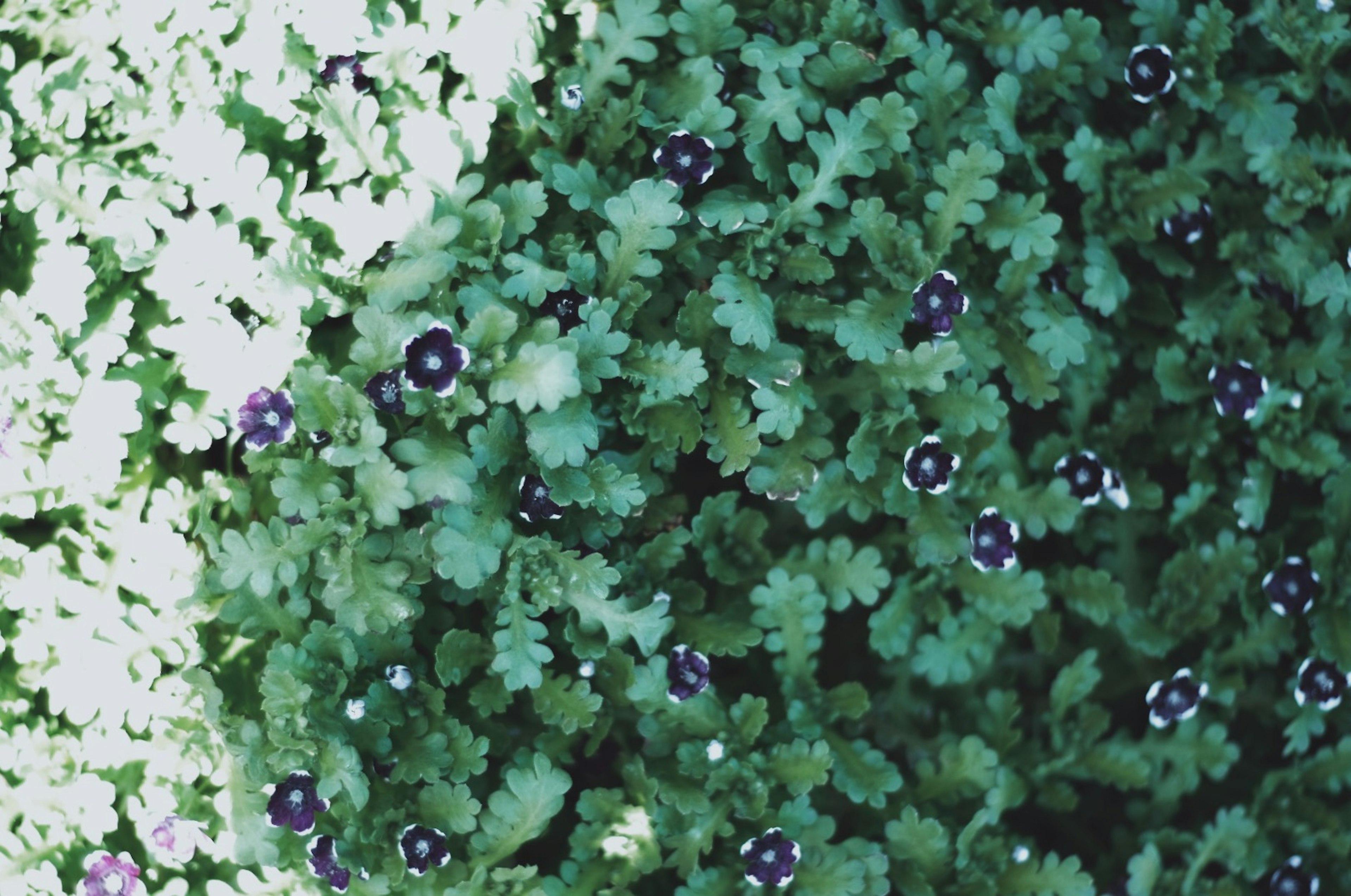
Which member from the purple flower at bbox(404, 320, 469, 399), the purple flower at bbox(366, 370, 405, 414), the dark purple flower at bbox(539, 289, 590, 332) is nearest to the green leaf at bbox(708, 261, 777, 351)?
the dark purple flower at bbox(539, 289, 590, 332)

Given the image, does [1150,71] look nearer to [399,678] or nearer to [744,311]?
[744,311]

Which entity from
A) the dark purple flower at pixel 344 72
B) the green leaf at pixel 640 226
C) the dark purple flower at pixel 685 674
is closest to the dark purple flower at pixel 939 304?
the green leaf at pixel 640 226

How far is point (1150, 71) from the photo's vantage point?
2801 mm

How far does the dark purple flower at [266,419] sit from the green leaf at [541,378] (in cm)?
45

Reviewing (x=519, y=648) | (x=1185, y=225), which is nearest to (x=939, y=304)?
(x=1185, y=225)

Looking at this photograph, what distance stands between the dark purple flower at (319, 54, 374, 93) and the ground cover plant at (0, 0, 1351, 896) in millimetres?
16

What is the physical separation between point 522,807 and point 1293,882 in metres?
1.85

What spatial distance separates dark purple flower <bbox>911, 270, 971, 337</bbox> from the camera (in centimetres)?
250

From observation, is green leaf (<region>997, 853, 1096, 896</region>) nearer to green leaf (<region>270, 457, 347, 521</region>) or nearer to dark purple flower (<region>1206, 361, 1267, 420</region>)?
dark purple flower (<region>1206, 361, 1267, 420</region>)

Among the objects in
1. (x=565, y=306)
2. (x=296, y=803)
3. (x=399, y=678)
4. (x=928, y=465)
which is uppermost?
(x=565, y=306)

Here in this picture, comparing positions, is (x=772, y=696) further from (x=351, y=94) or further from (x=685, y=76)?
(x=351, y=94)

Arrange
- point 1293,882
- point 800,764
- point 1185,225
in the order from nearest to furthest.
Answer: point 800,764 < point 1293,882 < point 1185,225

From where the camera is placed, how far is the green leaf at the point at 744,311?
7.73 ft

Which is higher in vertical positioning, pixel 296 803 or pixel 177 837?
pixel 296 803
